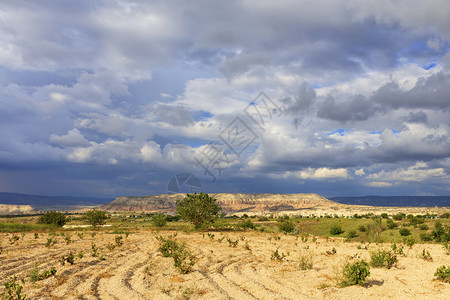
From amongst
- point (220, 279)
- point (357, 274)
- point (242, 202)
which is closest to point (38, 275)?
point (220, 279)

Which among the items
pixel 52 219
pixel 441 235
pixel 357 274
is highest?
pixel 52 219

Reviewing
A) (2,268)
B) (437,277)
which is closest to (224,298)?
(437,277)

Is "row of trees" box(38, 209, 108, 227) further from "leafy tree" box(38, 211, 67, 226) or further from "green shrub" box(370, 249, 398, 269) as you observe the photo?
Result: "green shrub" box(370, 249, 398, 269)

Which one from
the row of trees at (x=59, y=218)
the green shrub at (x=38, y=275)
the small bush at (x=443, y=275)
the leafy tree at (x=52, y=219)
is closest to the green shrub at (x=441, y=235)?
the small bush at (x=443, y=275)

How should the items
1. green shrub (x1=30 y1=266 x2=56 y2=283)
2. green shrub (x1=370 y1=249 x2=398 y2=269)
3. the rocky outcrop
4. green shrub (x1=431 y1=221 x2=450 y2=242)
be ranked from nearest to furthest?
green shrub (x1=30 y1=266 x2=56 y2=283)
green shrub (x1=370 y1=249 x2=398 y2=269)
green shrub (x1=431 y1=221 x2=450 y2=242)
the rocky outcrop

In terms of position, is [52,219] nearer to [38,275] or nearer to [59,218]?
[59,218]

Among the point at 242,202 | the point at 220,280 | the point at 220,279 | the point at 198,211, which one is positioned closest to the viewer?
the point at 220,280

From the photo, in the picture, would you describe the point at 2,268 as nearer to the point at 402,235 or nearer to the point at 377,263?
the point at 377,263

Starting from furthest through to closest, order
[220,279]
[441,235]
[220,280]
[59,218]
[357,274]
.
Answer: [59,218], [441,235], [220,279], [220,280], [357,274]

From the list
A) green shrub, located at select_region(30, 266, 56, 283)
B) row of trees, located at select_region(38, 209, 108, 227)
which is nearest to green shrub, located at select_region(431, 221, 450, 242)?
green shrub, located at select_region(30, 266, 56, 283)

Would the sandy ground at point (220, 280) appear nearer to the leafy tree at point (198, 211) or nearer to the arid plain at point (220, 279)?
the arid plain at point (220, 279)

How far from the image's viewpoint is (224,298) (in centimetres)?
1012

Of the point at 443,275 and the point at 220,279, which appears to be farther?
the point at 220,279

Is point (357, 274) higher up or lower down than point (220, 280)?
higher up
